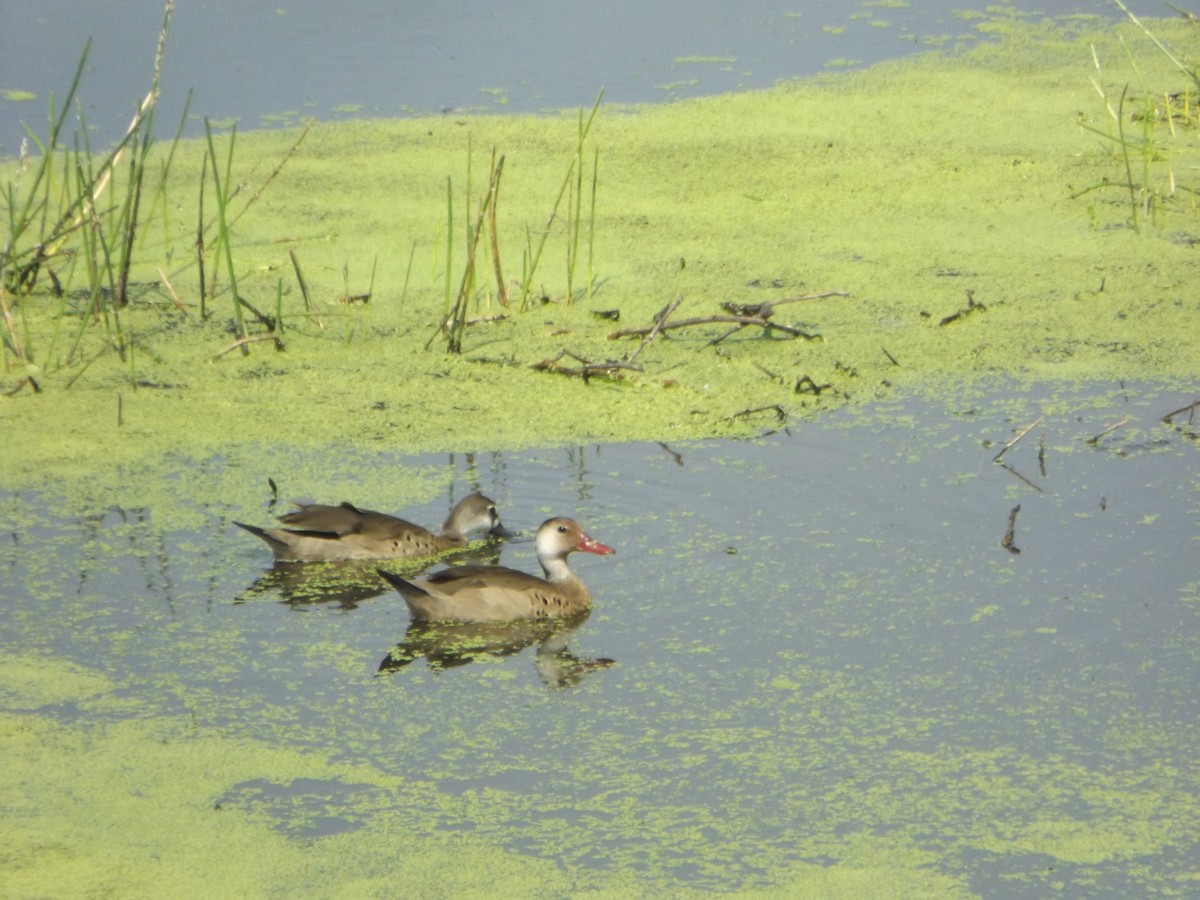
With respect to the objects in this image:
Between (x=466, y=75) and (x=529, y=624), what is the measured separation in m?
6.14

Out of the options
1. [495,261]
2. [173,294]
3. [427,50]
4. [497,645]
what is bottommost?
[497,645]

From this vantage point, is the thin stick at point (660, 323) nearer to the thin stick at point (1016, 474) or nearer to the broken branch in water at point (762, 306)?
the broken branch in water at point (762, 306)

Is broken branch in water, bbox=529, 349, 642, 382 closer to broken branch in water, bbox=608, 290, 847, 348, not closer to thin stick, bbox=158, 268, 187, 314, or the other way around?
broken branch in water, bbox=608, 290, 847, 348

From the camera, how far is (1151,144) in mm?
7621

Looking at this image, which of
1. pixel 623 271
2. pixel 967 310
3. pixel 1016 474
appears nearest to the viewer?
pixel 1016 474

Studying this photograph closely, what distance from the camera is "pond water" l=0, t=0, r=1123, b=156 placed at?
9414mm

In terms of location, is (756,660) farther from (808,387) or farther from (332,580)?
(808,387)

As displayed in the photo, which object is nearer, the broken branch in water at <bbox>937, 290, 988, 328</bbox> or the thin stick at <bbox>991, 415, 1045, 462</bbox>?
the thin stick at <bbox>991, 415, 1045, 462</bbox>

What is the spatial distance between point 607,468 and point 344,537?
99cm

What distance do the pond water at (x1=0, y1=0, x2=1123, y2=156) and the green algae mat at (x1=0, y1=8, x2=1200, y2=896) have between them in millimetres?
545

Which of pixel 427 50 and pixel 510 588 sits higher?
pixel 427 50

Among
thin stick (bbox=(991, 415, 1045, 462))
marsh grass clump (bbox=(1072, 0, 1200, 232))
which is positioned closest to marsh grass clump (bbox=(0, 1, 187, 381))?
thin stick (bbox=(991, 415, 1045, 462))

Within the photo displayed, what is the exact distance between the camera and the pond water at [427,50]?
30.9 feet

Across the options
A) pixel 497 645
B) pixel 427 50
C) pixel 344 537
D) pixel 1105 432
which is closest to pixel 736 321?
pixel 1105 432
